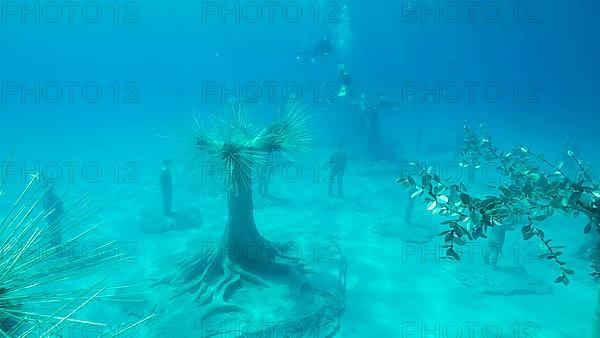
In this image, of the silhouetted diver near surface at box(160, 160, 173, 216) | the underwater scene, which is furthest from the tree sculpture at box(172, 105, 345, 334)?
the silhouetted diver near surface at box(160, 160, 173, 216)

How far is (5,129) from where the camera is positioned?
161ft

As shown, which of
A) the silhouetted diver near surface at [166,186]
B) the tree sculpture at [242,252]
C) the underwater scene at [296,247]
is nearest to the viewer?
the underwater scene at [296,247]

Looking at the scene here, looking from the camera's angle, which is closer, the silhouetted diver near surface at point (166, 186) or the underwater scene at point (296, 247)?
the underwater scene at point (296, 247)

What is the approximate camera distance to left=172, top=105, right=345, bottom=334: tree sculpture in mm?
8352

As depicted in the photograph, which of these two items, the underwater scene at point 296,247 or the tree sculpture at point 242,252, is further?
the tree sculpture at point 242,252

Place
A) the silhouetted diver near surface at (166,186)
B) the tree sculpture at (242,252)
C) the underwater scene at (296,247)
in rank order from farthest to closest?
the silhouetted diver near surface at (166,186), the tree sculpture at (242,252), the underwater scene at (296,247)

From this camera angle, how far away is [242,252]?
9461mm

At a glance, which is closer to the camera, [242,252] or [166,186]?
[242,252]

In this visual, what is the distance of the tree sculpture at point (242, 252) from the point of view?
835 cm

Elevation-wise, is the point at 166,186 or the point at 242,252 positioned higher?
the point at 166,186

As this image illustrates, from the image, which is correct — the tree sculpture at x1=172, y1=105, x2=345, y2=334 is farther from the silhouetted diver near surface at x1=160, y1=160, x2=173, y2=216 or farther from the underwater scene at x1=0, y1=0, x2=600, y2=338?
the silhouetted diver near surface at x1=160, y1=160, x2=173, y2=216

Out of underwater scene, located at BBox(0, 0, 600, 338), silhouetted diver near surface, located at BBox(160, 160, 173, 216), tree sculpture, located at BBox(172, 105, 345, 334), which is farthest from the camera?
silhouetted diver near surface, located at BBox(160, 160, 173, 216)

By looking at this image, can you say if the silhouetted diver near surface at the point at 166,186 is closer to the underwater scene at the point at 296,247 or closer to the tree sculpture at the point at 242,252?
the underwater scene at the point at 296,247

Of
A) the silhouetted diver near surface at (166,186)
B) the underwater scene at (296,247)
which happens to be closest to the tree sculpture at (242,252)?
the underwater scene at (296,247)
